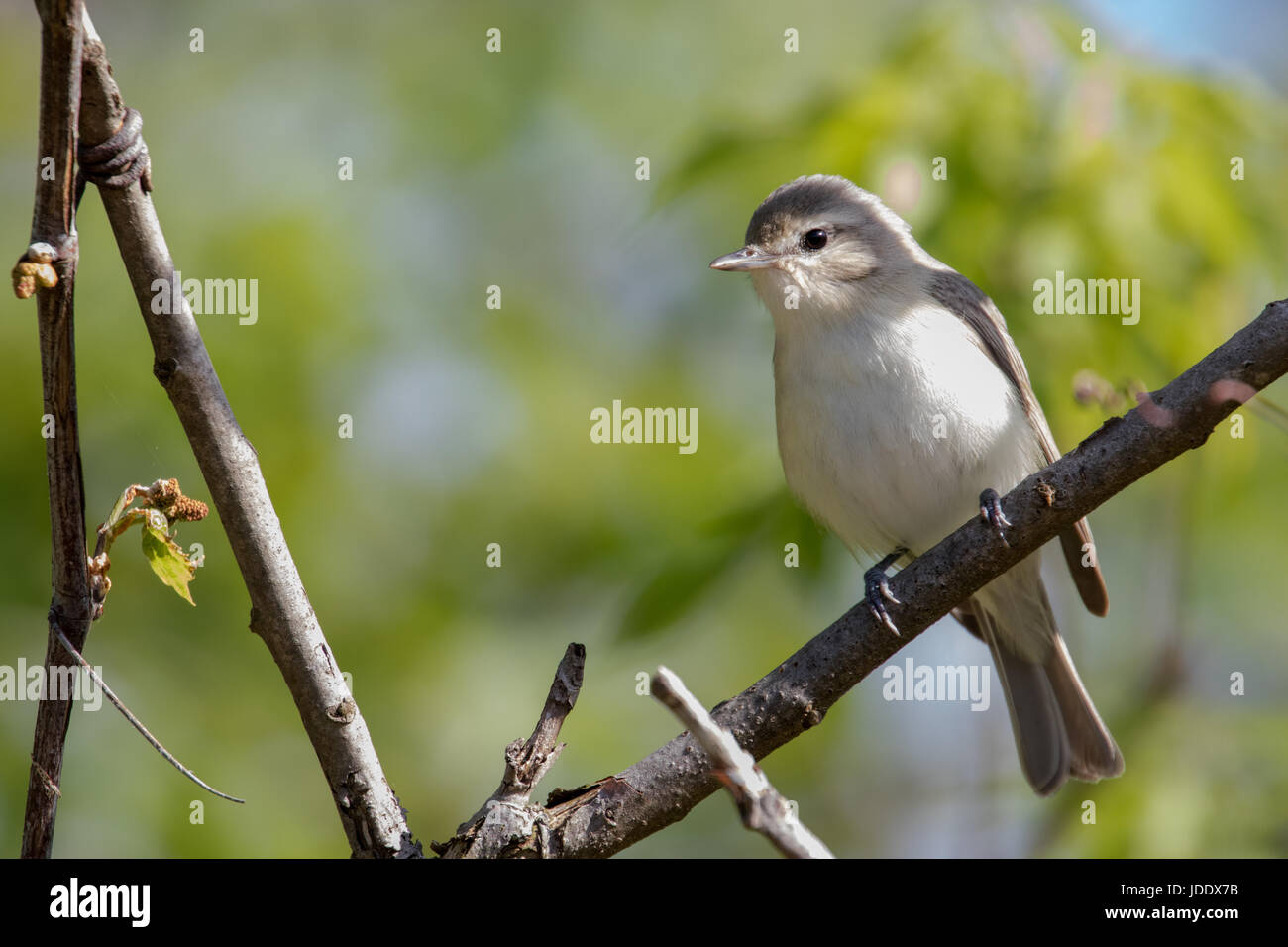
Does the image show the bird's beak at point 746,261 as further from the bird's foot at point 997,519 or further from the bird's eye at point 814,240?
the bird's foot at point 997,519

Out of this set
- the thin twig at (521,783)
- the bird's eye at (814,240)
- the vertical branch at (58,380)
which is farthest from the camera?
the bird's eye at (814,240)

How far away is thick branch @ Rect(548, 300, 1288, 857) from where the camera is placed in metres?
2.62

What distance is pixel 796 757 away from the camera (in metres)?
6.51

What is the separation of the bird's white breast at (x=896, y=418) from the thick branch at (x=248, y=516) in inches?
85.6

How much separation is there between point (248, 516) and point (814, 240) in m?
3.21

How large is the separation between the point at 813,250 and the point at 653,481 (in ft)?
5.21

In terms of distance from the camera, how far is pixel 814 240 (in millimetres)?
4852

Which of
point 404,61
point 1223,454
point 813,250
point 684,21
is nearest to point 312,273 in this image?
point 404,61

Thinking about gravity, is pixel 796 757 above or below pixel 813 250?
below

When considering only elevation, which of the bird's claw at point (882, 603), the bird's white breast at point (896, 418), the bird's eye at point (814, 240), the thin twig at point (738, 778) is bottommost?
the thin twig at point (738, 778)

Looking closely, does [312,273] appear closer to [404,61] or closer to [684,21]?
[404,61]

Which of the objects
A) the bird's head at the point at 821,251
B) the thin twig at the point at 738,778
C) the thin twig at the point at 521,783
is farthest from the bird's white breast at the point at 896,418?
the thin twig at the point at 738,778

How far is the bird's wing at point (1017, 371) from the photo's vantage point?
4445mm

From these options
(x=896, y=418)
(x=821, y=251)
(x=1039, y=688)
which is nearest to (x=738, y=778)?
(x=896, y=418)
